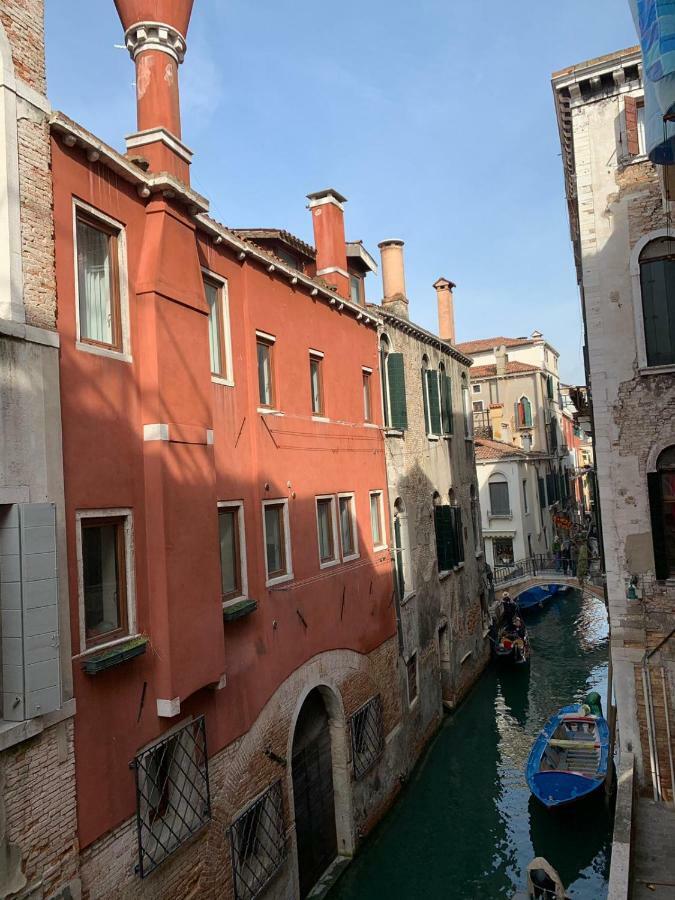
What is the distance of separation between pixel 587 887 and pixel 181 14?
13637mm

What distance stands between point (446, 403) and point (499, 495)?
1272 cm

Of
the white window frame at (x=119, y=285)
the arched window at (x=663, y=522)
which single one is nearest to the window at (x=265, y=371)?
the white window frame at (x=119, y=285)

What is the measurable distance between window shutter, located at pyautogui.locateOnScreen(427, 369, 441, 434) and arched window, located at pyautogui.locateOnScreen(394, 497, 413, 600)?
321 cm

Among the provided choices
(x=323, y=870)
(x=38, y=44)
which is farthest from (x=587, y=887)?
(x=38, y=44)

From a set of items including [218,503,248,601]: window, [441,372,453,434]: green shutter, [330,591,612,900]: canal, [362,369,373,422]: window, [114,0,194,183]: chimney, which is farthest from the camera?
[441,372,453,434]: green shutter

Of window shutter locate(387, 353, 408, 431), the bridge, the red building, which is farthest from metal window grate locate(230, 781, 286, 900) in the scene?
the bridge

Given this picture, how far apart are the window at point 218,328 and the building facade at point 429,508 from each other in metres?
5.74

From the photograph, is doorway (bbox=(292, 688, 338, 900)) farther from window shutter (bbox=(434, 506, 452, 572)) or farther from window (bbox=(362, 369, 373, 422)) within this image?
window shutter (bbox=(434, 506, 452, 572))

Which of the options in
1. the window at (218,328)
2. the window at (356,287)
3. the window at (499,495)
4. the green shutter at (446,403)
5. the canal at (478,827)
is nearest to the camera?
the window at (218,328)

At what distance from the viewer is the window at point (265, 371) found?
10000mm

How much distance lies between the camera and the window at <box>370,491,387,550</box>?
1376 centimetres

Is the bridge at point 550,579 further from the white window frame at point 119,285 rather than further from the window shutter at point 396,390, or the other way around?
the white window frame at point 119,285

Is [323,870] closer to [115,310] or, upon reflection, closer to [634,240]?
[115,310]

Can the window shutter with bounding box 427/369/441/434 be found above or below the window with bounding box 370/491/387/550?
above
